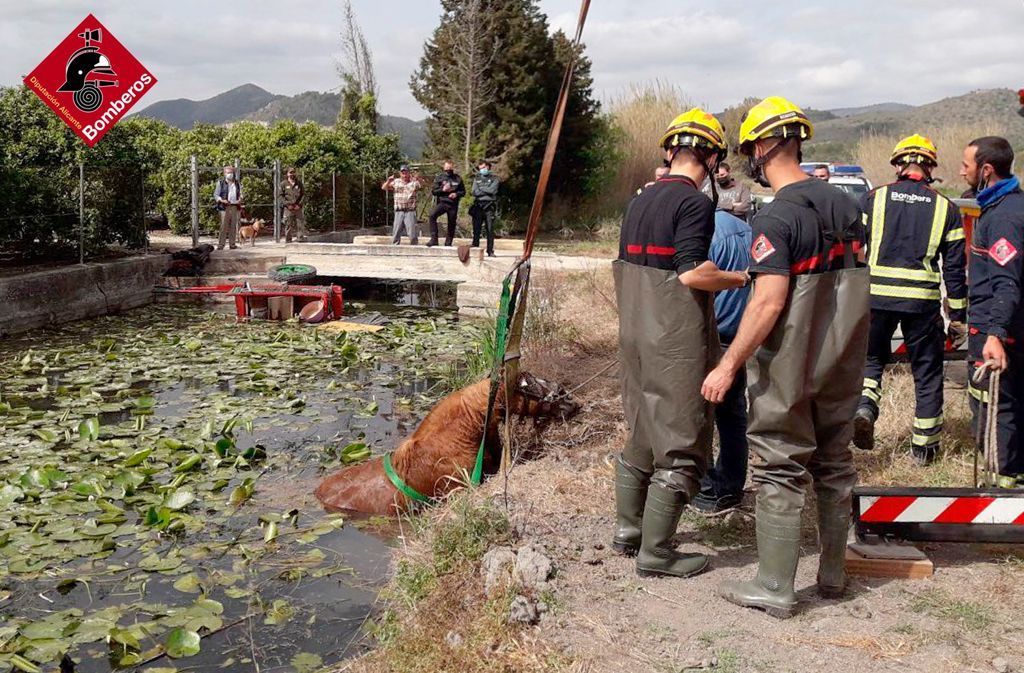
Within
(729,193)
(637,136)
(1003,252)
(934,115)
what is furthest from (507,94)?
(934,115)

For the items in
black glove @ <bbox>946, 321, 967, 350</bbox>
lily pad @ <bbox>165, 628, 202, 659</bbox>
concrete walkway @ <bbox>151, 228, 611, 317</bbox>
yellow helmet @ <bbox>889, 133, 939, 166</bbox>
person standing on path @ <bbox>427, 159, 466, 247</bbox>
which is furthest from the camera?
person standing on path @ <bbox>427, 159, 466, 247</bbox>

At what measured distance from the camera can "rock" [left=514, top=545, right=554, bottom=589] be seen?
12.0 feet

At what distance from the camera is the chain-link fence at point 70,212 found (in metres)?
13.0

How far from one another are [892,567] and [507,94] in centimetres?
1913

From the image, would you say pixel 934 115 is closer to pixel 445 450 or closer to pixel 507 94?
pixel 507 94

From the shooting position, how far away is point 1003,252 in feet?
14.7

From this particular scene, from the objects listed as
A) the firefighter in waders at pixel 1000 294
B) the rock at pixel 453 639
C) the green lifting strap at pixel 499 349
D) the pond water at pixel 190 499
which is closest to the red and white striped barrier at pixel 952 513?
the firefighter in waders at pixel 1000 294

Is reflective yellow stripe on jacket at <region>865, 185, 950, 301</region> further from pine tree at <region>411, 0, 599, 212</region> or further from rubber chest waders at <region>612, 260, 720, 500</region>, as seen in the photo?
pine tree at <region>411, 0, 599, 212</region>

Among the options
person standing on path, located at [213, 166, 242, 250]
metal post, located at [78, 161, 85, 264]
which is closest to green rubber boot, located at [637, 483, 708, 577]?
metal post, located at [78, 161, 85, 264]

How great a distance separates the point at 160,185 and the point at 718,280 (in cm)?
1897

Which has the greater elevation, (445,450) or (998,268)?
(998,268)

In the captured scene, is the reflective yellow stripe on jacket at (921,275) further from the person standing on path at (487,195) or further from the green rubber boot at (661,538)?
the person standing on path at (487,195)

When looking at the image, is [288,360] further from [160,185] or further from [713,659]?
[160,185]

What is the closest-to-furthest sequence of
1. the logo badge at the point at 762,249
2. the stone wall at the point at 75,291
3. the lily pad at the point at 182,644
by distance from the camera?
the logo badge at the point at 762,249 → the lily pad at the point at 182,644 → the stone wall at the point at 75,291
